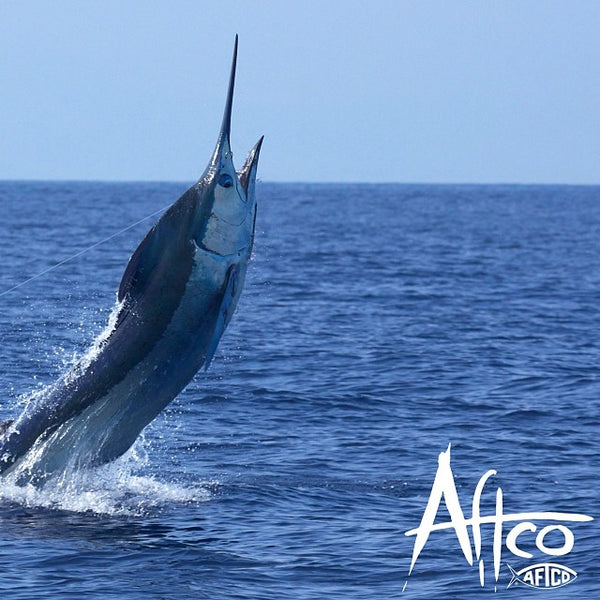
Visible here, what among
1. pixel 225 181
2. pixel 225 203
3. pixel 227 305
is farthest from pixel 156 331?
pixel 225 181

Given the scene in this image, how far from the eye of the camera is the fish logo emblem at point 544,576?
15547mm

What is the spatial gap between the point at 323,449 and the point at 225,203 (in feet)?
26.3

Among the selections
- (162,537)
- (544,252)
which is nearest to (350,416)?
(162,537)

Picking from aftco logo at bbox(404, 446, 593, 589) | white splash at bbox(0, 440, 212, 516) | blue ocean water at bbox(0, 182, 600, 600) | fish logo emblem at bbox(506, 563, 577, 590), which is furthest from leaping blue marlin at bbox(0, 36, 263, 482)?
fish logo emblem at bbox(506, 563, 577, 590)

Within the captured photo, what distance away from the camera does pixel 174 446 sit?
2227 centimetres

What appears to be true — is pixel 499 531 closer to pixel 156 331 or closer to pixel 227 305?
pixel 227 305

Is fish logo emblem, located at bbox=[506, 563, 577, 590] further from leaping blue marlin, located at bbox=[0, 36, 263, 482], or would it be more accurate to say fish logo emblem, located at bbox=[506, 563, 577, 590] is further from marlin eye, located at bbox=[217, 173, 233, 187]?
marlin eye, located at bbox=[217, 173, 233, 187]

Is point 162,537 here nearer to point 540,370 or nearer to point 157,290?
point 157,290

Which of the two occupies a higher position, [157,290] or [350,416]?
[157,290]

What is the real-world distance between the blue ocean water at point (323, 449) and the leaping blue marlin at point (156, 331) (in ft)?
3.18

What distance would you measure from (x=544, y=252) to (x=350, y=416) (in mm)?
48207

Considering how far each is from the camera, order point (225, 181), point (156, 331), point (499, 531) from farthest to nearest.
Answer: point (499, 531) < point (156, 331) < point (225, 181)

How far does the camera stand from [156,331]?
15766 millimetres

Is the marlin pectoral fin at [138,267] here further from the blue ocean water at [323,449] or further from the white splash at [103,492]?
the blue ocean water at [323,449]
